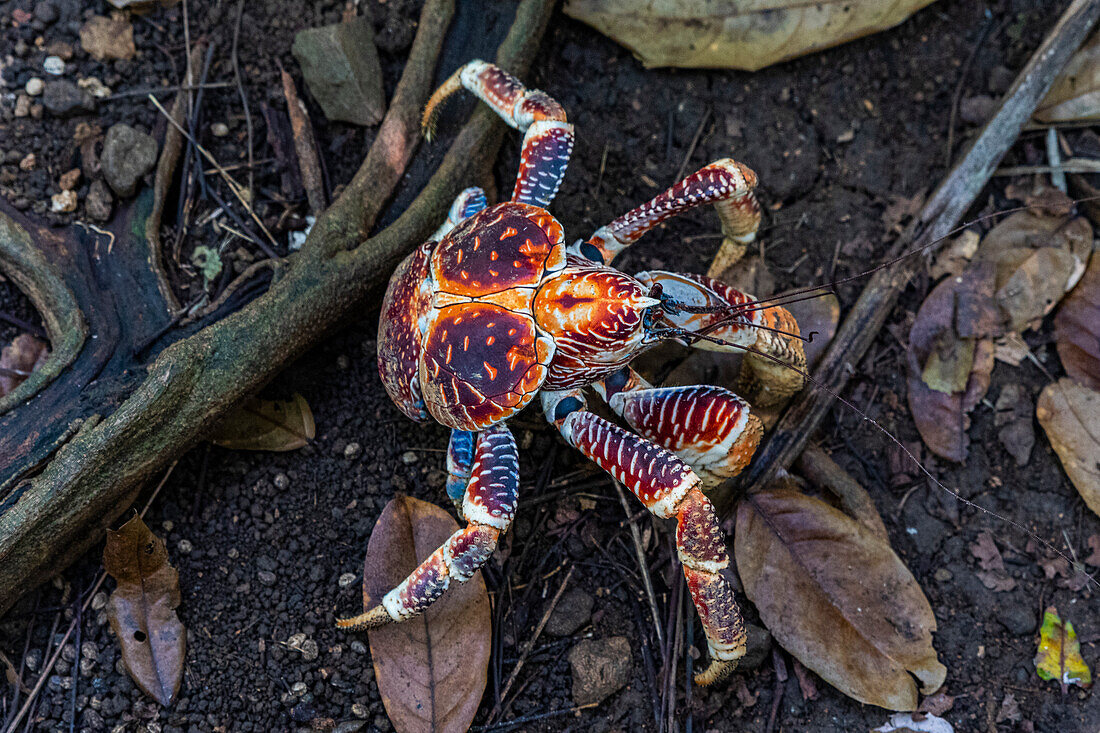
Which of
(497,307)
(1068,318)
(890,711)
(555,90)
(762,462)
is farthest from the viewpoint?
(555,90)

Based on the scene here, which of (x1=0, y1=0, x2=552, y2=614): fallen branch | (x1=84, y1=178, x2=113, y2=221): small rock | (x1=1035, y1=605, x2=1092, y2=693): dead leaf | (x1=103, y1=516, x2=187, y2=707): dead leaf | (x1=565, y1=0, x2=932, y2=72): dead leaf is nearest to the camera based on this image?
(x1=0, y1=0, x2=552, y2=614): fallen branch

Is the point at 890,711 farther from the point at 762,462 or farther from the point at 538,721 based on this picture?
the point at 538,721

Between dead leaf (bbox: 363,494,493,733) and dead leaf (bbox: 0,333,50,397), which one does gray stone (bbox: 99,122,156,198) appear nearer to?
dead leaf (bbox: 0,333,50,397)

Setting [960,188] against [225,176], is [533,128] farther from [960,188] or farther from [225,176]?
[960,188]

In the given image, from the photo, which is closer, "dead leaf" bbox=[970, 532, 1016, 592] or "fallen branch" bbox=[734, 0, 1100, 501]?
"dead leaf" bbox=[970, 532, 1016, 592]

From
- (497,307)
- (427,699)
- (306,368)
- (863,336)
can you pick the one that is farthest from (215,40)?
(863,336)

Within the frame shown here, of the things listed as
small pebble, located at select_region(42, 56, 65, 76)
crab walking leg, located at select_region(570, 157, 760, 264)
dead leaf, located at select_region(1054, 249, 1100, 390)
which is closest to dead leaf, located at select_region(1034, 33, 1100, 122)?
dead leaf, located at select_region(1054, 249, 1100, 390)

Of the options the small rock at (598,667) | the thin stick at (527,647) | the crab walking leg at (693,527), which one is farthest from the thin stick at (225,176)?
the small rock at (598,667)
